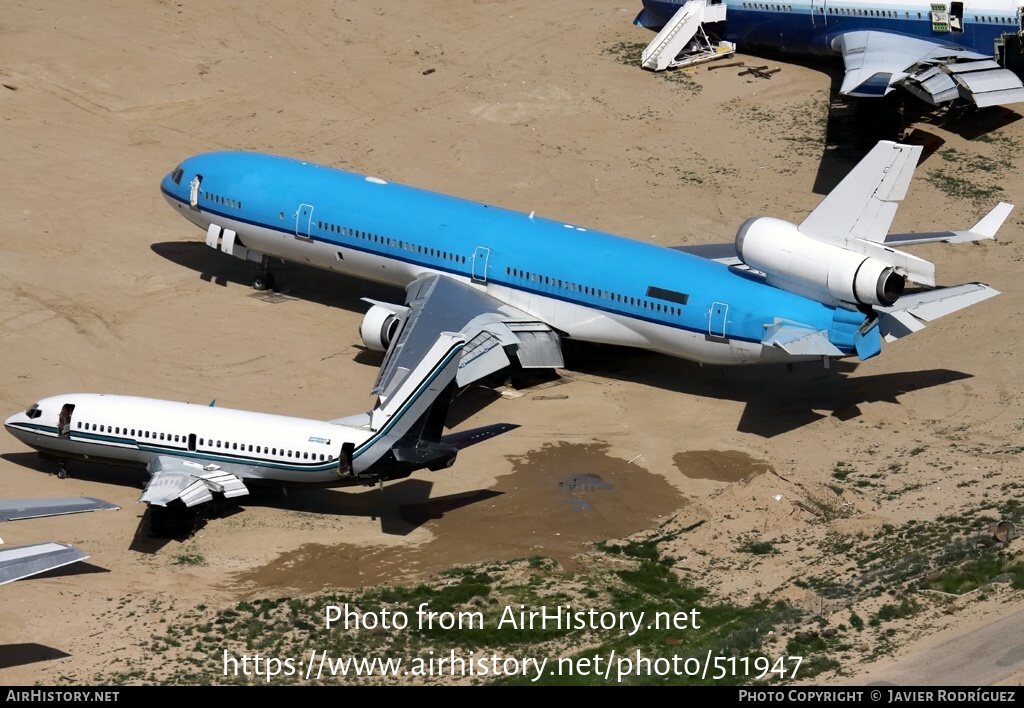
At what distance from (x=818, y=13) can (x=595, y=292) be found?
1082 inches

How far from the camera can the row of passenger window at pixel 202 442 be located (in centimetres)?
3890

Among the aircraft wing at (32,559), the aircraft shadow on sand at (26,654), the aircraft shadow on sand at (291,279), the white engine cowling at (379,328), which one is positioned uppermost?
the white engine cowling at (379,328)

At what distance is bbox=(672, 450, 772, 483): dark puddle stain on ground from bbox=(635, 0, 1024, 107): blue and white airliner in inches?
933

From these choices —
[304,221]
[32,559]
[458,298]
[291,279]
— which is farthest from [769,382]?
[32,559]

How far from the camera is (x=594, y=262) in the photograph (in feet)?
156

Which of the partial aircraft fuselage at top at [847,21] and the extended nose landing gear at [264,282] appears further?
the partial aircraft fuselage at top at [847,21]

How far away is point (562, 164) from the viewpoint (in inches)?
2505

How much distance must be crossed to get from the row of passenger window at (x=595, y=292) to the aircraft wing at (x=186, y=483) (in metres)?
13.2

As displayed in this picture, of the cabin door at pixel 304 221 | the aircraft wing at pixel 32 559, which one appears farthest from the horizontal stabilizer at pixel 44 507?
the cabin door at pixel 304 221

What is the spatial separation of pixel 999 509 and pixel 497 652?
14.1m

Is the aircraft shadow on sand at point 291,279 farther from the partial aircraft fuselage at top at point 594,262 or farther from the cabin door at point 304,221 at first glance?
the cabin door at point 304,221

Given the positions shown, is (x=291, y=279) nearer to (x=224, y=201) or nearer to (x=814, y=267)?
(x=224, y=201)

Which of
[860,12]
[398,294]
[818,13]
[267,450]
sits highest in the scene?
[860,12]

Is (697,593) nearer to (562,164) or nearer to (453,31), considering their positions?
(562,164)
